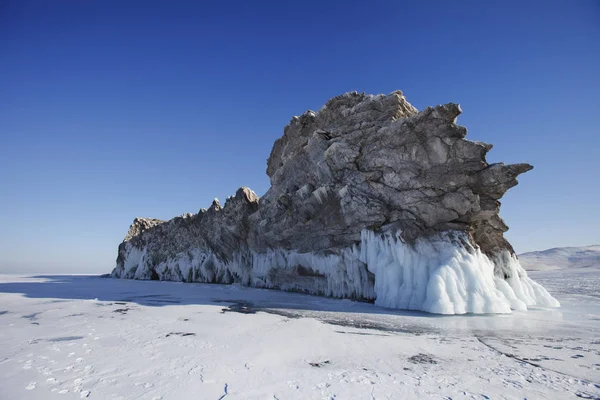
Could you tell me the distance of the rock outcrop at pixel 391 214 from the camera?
64.8ft

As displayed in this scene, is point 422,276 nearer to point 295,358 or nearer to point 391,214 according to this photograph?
point 391,214

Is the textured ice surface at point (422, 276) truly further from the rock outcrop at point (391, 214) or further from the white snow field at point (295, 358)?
the white snow field at point (295, 358)

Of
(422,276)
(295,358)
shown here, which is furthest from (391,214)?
(295,358)

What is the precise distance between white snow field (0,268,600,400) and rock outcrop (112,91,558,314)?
513 centimetres

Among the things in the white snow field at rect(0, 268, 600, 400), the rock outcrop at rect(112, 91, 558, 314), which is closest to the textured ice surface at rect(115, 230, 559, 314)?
the rock outcrop at rect(112, 91, 558, 314)

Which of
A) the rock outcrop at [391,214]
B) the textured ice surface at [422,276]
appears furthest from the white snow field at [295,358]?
the rock outcrop at [391,214]

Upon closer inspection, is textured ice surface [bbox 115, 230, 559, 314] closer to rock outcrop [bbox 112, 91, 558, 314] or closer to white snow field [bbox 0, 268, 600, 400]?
rock outcrop [bbox 112, 91, 558, 314]

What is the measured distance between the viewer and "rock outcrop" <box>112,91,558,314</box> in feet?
64.8

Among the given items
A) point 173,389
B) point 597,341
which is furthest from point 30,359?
point 597,341

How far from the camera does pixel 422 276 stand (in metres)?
19.9

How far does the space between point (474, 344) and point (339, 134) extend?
20872 mm

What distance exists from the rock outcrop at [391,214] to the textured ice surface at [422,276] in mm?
68

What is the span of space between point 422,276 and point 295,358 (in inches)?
544

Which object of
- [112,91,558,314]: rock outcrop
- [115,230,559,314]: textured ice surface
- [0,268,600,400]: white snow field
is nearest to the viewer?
[0,268,600,400]: white snow field
